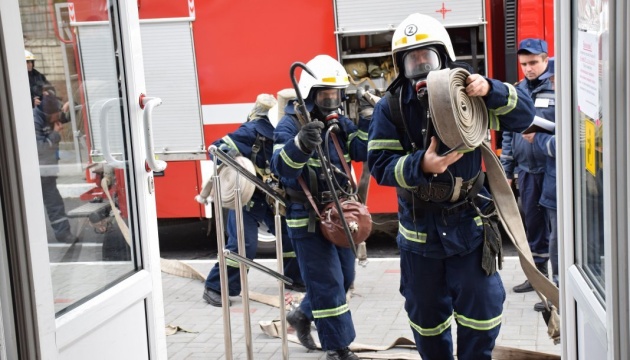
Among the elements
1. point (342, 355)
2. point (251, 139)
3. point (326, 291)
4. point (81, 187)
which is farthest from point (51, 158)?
point (251, 139)

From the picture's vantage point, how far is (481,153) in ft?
Result: 14.6

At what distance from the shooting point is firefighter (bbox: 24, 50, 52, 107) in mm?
2738

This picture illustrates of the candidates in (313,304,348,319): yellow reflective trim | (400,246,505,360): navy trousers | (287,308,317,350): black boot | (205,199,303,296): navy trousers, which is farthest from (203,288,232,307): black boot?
(400,246,505,360): navy trousers

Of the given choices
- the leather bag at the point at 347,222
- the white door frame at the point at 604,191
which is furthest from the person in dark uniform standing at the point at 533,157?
the white door frame at the point at 604,191

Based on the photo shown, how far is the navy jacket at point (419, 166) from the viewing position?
423 cm

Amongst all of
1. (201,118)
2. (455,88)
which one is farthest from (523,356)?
(201,118)

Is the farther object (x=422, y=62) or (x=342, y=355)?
(x=342, y=355)

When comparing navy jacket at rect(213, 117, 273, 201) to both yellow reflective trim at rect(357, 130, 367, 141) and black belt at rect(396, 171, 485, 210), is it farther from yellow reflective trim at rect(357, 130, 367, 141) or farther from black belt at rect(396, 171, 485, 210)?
black belt at rect(396, 171, 485, 210)

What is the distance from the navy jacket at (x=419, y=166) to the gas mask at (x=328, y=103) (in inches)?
36.9

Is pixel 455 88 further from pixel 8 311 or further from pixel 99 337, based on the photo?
pixel 8 311

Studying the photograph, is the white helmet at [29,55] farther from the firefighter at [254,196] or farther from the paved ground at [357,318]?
the firefighter at [254,196]

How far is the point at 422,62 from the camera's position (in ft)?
14.3

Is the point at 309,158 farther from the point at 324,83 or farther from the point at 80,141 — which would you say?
the point at 80,141

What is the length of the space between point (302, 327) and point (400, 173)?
1938 millimetres
